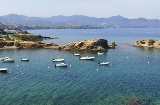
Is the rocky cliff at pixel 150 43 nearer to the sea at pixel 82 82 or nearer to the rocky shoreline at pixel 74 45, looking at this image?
the rocky shoreline at pixel 74 45

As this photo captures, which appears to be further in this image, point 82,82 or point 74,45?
point 74,45

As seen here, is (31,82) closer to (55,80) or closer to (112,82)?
(55,80)

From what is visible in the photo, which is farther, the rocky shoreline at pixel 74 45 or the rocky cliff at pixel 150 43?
the rocky cliff at pixel 150 43

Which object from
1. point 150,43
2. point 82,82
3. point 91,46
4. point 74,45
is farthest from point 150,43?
point 82,82

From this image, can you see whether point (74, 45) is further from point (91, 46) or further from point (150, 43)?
point (150, 43)

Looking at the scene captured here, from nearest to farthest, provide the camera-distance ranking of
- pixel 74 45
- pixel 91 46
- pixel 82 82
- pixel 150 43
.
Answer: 1. pixel 82 82
2. pixel 91 46
3. pixel 74 45
4. pixel 150 43

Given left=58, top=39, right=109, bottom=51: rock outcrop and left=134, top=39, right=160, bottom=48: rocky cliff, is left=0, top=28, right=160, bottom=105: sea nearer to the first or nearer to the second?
left=58, top=39, right=109, bottom=51: rock outcrop

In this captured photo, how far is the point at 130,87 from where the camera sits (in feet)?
247

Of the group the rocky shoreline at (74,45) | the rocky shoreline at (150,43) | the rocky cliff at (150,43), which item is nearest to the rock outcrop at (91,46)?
the rocky shoreline at (74,45)

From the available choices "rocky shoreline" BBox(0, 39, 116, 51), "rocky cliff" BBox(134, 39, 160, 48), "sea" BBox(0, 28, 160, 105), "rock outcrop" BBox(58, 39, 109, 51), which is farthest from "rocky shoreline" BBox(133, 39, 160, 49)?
"sea" BBox(0, 28, 160, 105)

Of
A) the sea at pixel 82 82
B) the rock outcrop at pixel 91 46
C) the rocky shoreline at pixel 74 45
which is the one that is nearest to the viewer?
the sea at pixel 82 82

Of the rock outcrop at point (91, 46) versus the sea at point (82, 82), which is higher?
the rock outcrop at point (91, 46)

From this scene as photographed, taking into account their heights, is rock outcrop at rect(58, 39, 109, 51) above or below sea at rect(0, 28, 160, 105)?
above

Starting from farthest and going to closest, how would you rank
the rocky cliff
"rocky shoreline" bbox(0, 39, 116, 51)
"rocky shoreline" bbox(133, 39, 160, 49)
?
the rocky cliff → "rocky shoreline" bbox(133, 39, 160, 49) → "rocky shoreline" bbox(0, 39, 116, 51)
